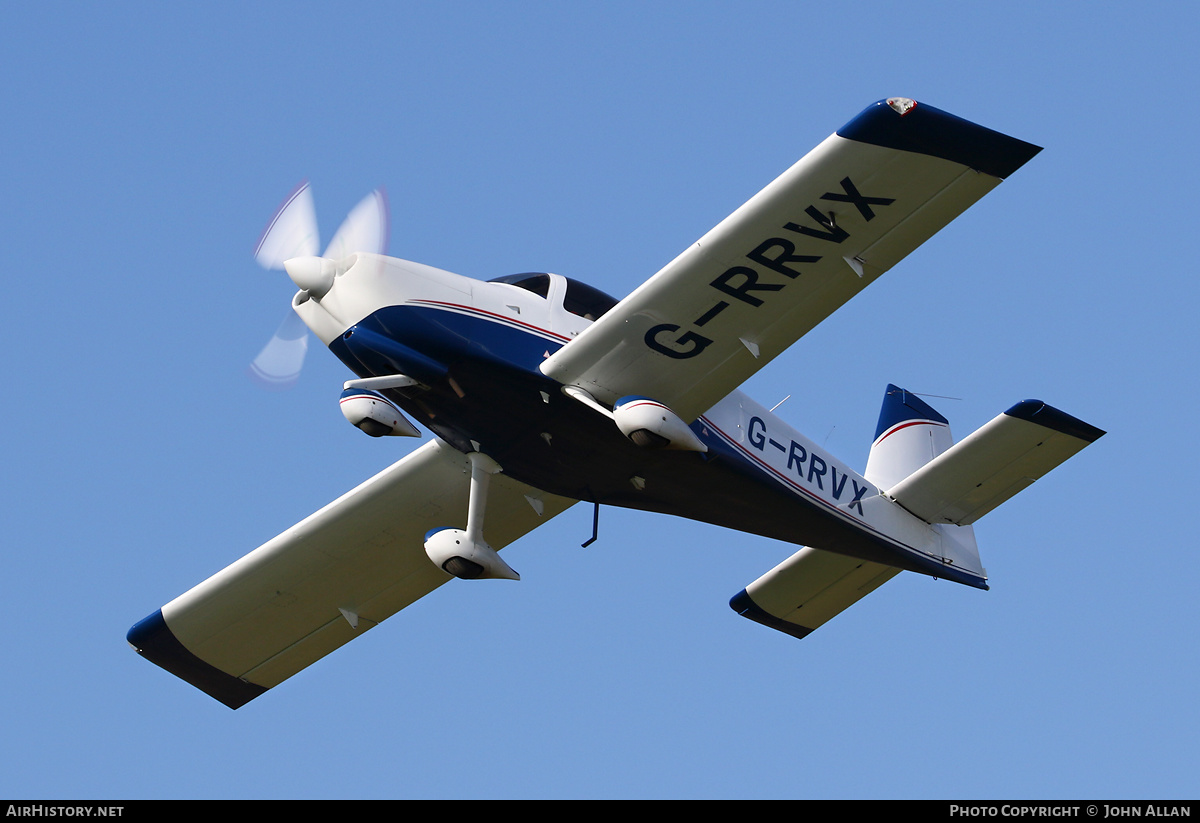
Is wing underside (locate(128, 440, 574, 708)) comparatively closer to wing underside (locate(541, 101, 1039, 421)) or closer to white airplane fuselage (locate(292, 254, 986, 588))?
white airplane fuselage (locate(292, 254, 986, 588))

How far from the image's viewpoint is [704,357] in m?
13.6

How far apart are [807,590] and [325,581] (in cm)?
541

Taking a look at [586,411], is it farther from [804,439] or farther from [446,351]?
[804,439]

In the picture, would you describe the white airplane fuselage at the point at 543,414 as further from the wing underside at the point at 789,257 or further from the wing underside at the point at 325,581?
the wing underside at the point at 325,581

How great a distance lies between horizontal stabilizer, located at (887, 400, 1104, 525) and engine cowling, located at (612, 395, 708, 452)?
4028 millimetres

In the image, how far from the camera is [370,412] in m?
13.5

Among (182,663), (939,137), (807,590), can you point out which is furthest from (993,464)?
(182,663)

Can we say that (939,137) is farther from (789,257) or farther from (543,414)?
(543,414)

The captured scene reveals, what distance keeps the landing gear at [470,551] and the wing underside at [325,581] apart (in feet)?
3.34

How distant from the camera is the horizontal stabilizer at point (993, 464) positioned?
15383mm

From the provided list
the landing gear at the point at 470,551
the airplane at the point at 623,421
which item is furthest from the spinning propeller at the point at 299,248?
the landing gear at the point at 470,551

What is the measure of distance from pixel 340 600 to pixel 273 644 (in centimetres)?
94
